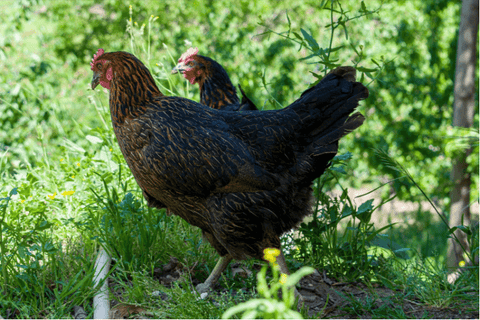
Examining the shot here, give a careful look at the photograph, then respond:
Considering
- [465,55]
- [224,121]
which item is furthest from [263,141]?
[465,55]

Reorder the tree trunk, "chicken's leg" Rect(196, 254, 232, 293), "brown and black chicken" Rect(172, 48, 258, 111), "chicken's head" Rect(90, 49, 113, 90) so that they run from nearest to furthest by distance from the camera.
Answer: "chicken's head" Rect(90, 49, 113, 90), "chicken's leg" Rect(196, 254, 232, 293), "brown and black chicken" Rect(172, 48, 258, 111), the tree trunk

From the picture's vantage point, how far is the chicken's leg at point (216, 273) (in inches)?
110

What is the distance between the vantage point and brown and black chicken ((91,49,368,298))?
231cm

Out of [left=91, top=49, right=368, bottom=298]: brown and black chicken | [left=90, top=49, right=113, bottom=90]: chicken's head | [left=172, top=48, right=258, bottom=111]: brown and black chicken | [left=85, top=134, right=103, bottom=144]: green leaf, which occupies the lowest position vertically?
[left=91, top=49, right=368, bottom=298]: brown and black chicken

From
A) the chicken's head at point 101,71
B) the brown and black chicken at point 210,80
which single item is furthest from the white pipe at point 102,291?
the brown and black chicken at point 210,80

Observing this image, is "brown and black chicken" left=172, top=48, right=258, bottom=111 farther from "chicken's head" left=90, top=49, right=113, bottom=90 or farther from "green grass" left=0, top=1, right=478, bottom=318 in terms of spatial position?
"chicken's head" left=90, top=49, right=113, bottom=90

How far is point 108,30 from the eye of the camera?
8523mm

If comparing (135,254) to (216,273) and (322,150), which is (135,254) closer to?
(216,273)

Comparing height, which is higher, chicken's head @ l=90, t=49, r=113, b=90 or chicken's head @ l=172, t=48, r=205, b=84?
chicken's head @ l=172, t=48, r=205, b=84

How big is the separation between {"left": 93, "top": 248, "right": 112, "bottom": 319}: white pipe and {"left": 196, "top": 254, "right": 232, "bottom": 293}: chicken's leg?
1.90 feet

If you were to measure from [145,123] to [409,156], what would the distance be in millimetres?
5634

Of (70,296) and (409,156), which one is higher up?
(409,156)

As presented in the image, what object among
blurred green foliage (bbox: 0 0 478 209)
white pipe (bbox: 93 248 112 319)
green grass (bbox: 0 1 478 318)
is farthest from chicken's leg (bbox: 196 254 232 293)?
blurred green foliage (bbox: 0 0 478 209)

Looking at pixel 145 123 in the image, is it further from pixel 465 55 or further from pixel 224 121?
pixel 465 55
